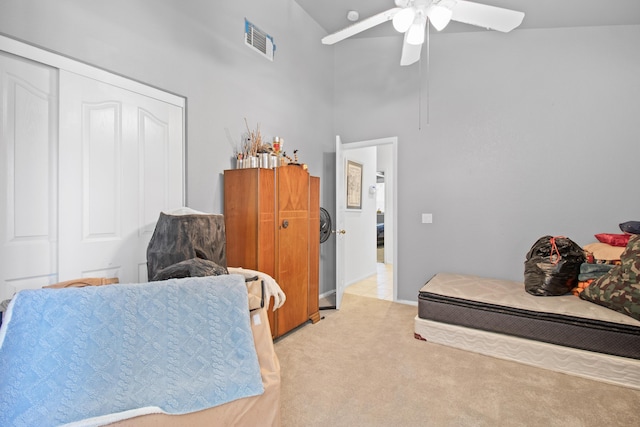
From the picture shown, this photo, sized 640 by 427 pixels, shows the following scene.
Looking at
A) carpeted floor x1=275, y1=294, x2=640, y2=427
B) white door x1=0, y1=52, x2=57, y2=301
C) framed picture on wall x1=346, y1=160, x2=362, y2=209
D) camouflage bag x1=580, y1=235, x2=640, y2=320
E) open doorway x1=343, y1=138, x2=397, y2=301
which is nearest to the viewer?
white door x1=0, y1=52, x2=57, y2=301

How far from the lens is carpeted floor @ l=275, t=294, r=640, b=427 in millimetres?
1638

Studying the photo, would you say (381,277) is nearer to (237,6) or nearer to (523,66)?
(523,66)

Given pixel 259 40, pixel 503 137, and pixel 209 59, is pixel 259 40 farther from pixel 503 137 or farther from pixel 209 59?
pixel 503 137

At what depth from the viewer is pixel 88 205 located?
1.75 metres

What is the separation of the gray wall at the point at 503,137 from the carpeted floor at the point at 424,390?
131cm

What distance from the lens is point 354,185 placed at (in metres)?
4.64

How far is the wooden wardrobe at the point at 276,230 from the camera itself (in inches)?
93.4

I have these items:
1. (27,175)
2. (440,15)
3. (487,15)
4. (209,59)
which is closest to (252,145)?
(209,59)

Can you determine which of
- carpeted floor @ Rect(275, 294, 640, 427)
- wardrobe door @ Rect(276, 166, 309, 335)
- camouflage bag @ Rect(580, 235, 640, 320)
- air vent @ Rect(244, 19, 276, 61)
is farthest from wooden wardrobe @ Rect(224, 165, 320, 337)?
camouflage bag @ Rect(580, 235, 640, 320)

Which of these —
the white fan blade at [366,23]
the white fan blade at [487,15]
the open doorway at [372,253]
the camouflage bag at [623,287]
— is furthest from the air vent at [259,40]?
the camouflage bag at [623,287]

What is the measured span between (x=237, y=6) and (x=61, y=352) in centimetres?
282

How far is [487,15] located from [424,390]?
2413 mm

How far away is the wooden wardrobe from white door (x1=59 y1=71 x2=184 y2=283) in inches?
18.5

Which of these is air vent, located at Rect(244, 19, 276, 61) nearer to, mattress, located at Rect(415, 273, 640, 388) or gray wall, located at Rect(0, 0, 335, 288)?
gray wall, located at Rect(0, 0, 335, 288)
